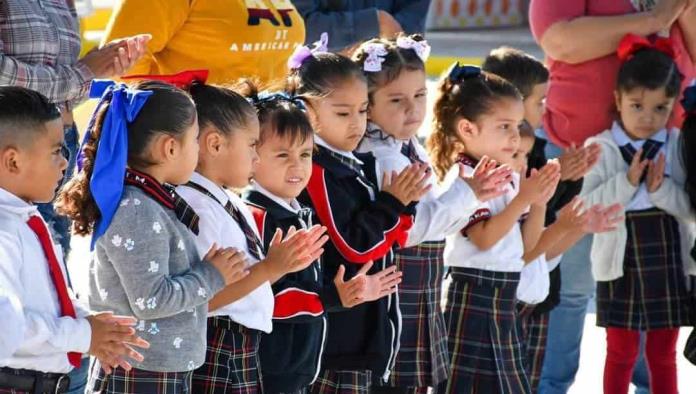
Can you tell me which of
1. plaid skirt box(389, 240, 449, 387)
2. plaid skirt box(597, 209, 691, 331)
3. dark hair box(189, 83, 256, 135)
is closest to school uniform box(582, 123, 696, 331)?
plaid skirt box(597, 209, 691, 331)

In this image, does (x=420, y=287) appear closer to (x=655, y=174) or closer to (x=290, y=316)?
(x=290, y=316)

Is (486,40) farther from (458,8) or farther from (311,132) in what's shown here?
(311,132)

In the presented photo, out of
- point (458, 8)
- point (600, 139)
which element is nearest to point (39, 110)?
point (600, 139)

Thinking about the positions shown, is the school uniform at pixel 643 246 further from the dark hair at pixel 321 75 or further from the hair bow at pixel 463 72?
the dark hair at pixel 321 75

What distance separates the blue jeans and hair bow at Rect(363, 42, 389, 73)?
3.80 feet

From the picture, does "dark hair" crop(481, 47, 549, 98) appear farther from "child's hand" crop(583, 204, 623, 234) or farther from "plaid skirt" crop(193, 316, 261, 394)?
"plaid skirt" crop(193, 316, 261, 394)

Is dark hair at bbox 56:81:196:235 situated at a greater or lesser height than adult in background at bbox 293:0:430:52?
lesser

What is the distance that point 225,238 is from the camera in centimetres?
362

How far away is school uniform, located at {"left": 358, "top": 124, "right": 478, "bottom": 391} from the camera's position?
4492 millimetres

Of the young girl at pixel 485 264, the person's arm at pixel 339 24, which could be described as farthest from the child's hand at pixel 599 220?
the person's arm at pixel 339 24

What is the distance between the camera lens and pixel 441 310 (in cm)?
471

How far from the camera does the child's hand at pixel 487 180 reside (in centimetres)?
446

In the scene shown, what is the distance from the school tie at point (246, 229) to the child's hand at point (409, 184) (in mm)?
597

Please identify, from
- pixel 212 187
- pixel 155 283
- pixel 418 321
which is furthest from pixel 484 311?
pixel 155 283
